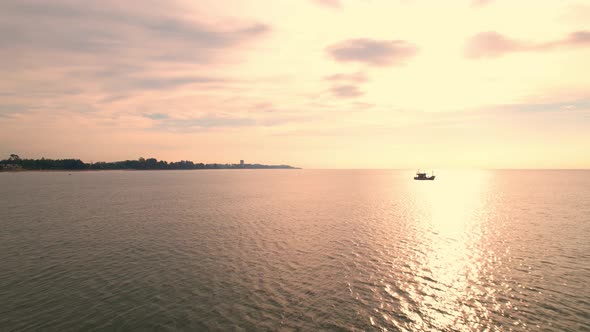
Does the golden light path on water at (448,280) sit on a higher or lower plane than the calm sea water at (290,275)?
lower

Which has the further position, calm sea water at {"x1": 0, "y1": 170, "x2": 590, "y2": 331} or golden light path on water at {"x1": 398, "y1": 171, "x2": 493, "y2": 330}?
golden light path on water at {"x1": 398, "y1": 171, "x2": 493, "y2": 330}

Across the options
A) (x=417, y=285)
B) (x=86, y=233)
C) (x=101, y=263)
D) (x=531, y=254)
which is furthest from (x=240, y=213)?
(x=531, y=254)

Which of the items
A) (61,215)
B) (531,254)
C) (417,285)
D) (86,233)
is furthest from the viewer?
(61,215)

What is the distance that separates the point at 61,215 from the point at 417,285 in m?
73.3

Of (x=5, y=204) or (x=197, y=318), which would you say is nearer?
(x=197, y=318)

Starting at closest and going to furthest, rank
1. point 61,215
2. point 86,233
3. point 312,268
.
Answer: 1. point 312,268
2. point 86,233
3. point 61,215

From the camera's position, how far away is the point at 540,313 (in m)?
22.7

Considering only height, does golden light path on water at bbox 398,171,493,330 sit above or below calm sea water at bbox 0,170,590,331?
below

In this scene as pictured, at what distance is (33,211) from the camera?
6681 cm

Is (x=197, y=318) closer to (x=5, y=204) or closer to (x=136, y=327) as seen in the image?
(x=136, y=327)

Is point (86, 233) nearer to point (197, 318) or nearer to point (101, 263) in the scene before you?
point (101, 263)

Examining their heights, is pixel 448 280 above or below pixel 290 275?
below

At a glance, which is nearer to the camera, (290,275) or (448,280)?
(448,280)

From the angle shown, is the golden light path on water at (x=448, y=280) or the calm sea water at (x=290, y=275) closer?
the calm sea water at (x=290, y=275)
